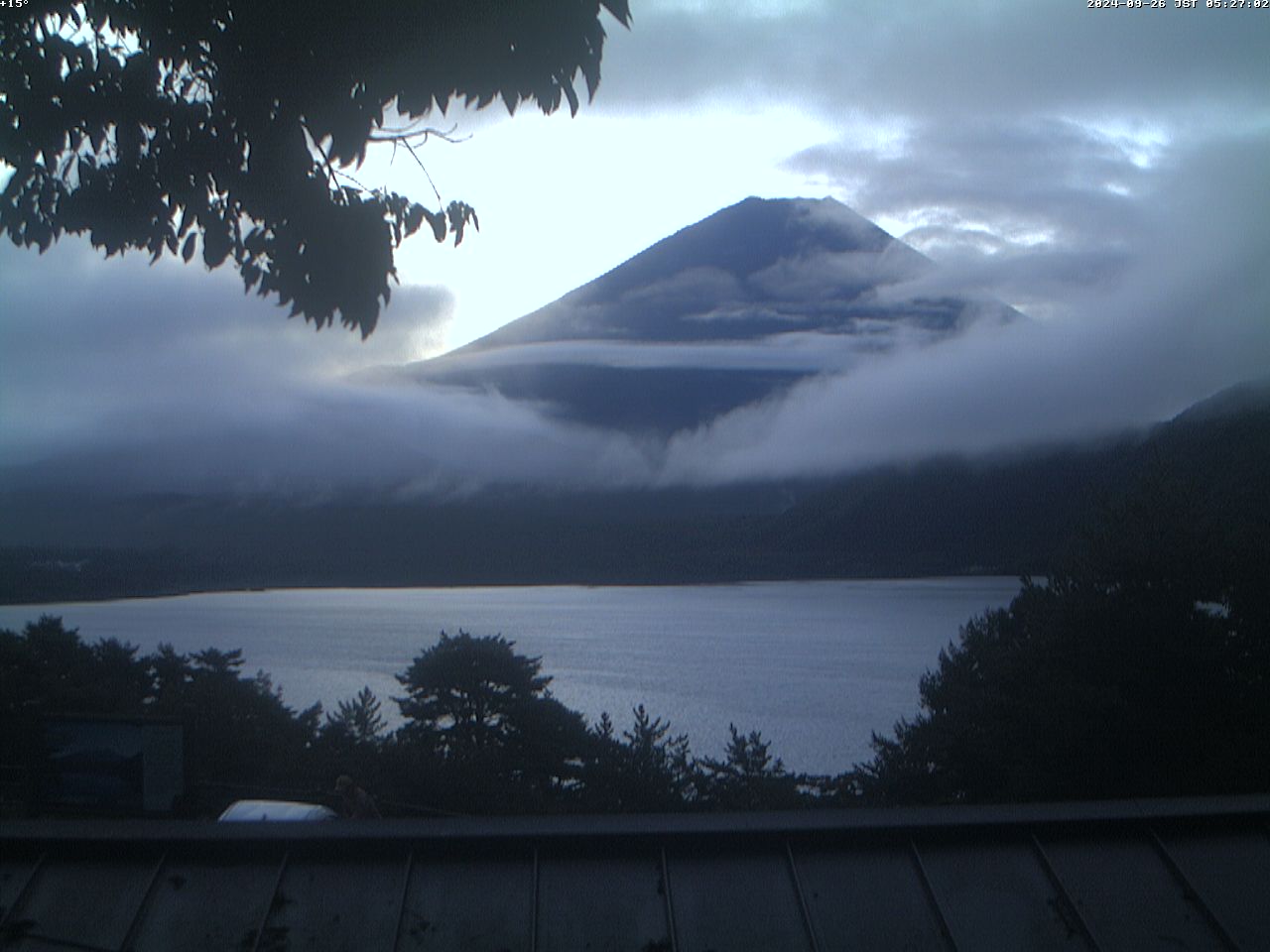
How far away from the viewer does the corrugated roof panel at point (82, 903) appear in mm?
3221

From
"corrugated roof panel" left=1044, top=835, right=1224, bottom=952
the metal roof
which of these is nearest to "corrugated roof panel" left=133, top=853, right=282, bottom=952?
the metal roof

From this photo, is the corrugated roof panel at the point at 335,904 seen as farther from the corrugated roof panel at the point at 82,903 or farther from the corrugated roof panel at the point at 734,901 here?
the corrugated roof panel at the point at 734,901

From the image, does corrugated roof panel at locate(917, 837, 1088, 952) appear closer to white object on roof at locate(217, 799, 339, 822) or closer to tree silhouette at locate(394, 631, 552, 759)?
white object on roof at locate(217, 799, 339, 822)

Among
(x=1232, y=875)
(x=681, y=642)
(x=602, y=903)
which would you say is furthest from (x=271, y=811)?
(x=681, y=642)

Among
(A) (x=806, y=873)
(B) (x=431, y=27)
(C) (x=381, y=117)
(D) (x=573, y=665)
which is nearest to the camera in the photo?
(A) (x=806, y=873)

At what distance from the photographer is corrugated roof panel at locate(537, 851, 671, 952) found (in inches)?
125

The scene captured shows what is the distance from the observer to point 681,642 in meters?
19.9

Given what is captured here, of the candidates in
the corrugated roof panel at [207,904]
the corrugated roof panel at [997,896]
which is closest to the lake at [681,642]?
the corrugated roof panel at [997,896]

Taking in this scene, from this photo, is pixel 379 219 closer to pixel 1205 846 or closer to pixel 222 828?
pixel 222 828

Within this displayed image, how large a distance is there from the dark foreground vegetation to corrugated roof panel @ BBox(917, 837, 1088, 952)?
1077cm

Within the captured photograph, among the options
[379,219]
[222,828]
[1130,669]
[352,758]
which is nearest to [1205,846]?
[222,828]

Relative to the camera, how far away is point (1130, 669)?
17.6 m

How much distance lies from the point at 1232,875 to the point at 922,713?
52.2ft

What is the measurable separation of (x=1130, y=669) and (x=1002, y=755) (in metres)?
2.50
